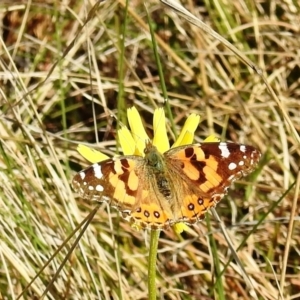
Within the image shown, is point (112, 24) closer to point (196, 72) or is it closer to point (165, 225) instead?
point (196, 72)

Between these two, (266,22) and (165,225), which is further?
(266,22)

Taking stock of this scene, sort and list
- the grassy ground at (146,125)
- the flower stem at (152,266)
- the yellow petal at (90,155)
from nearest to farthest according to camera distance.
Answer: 1. the flower stem at (152,266)
2. the yellow petal at (90,155)
3. the grassy ground at (146,125)

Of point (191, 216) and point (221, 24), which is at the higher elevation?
point (221, 24)

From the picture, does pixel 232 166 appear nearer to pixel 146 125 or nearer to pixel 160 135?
pixel 160 135

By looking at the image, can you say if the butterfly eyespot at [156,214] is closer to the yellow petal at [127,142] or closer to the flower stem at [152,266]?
the flower stem at [152,266]

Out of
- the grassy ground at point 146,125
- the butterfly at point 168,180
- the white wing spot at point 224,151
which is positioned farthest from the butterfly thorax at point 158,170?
the grassy ground at point 146,125

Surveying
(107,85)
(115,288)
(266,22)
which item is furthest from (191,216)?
(266,22)
